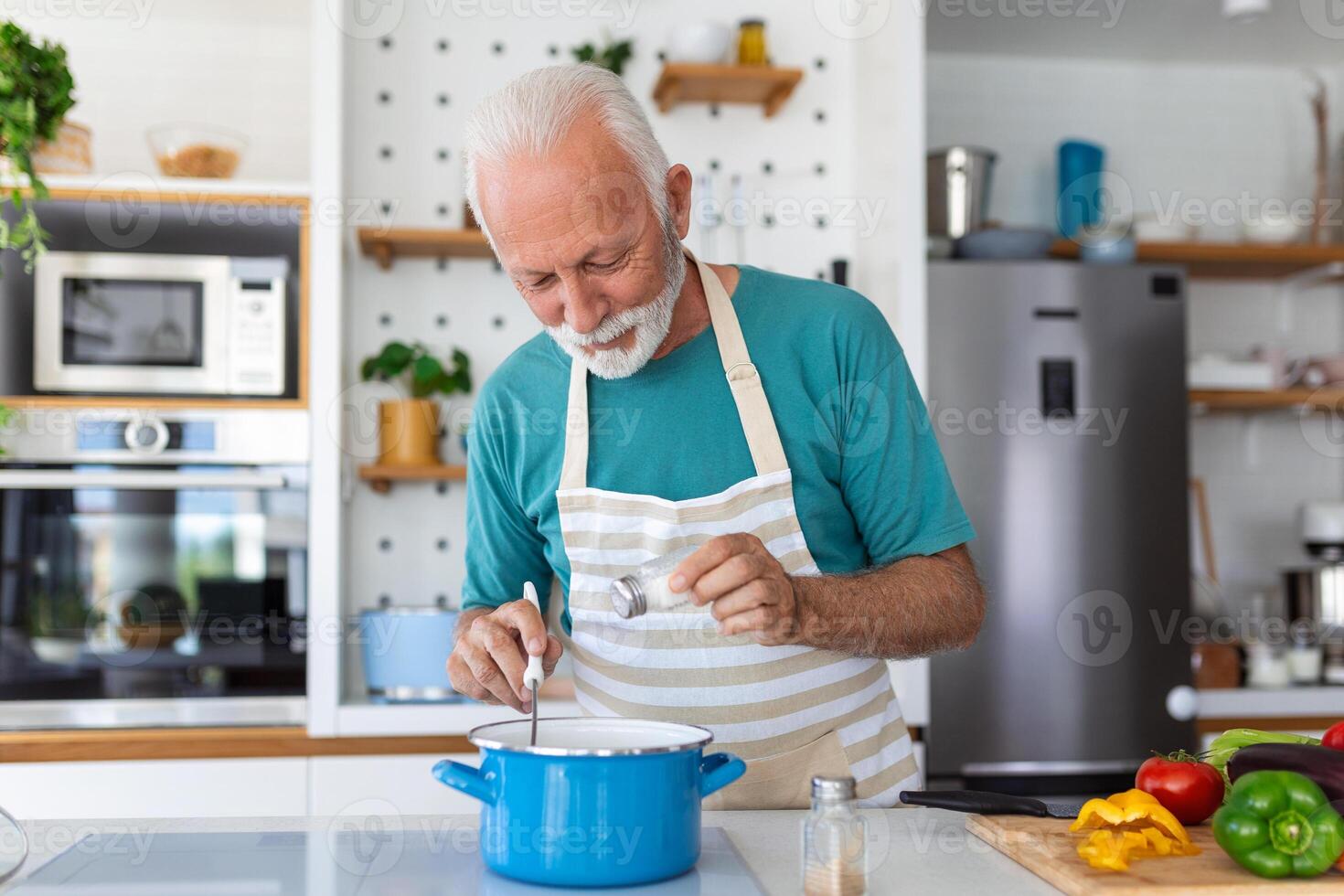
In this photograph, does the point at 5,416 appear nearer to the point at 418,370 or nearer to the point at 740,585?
the point at 418,370

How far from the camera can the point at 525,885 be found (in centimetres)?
90

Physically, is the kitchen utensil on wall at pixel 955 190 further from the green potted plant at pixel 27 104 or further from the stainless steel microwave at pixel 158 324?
the green potted plant at pixel 27 104

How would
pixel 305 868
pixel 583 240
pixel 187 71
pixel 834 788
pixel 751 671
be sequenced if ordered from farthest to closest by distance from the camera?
1. pixel 187 71
2. pixel 751 671
3. pixel 583 240
4. pixel 305 868
5. pixel 834 788

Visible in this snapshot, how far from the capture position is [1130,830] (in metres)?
0.97

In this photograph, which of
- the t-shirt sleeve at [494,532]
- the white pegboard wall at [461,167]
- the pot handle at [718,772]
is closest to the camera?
the pot handle at [718,772]

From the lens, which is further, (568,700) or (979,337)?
(979,337)

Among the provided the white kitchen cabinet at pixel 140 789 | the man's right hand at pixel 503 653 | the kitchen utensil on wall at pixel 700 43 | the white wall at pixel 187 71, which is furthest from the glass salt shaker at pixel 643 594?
the white wall at pixel 187 71

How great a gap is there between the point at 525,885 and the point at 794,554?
22.7 inches

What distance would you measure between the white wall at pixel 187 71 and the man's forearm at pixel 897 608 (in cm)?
214

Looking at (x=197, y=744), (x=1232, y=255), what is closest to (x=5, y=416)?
(x=197, y=744)

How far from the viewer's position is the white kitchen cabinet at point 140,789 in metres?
2.26

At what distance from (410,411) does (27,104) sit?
0.93 meters

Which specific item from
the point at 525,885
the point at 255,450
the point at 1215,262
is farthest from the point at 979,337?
the point at 525,885

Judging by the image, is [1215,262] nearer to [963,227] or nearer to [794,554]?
[963,227]
